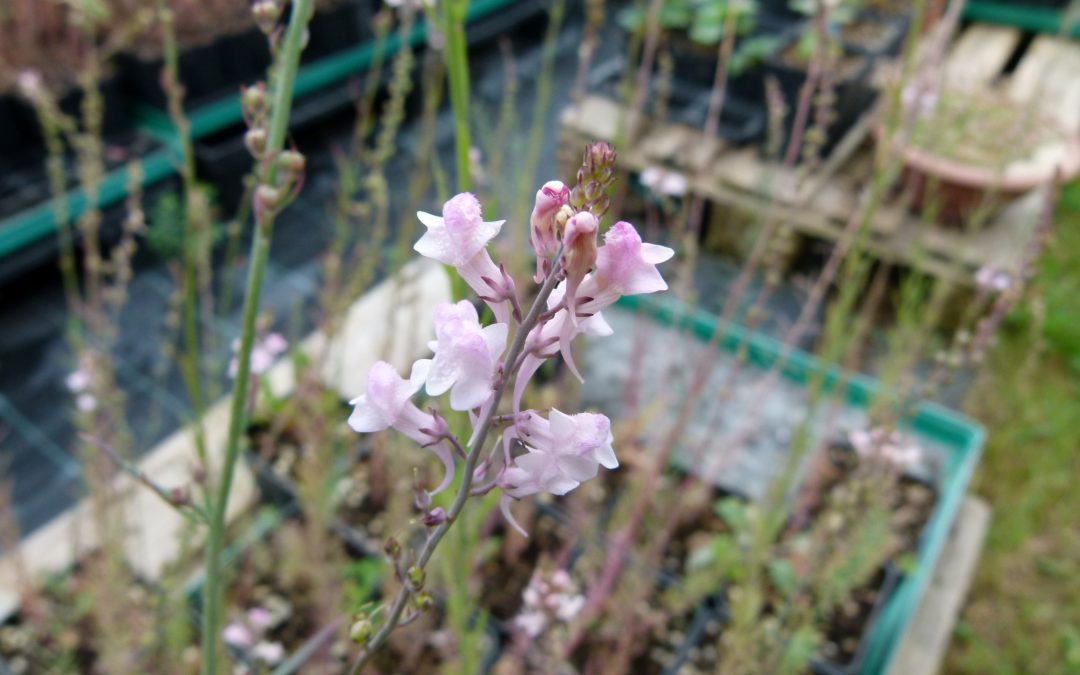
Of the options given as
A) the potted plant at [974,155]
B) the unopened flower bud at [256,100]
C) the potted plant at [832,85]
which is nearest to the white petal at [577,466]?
the unopened flower bud at [256,100]

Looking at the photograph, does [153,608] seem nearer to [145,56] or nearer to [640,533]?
[640,533]

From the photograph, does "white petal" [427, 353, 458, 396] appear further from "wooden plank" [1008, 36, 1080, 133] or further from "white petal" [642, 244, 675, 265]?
"wooden plank" [1008, 36, 1080, 133]

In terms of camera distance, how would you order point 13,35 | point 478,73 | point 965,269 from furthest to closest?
point 478,73 < point 13,35 < point 965,269

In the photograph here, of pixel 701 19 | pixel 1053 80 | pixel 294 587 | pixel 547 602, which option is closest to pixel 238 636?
pixel 294 587

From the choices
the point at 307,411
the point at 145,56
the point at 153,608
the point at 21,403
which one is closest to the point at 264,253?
the point at 153,608

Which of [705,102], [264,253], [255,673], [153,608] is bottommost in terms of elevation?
[153,608]

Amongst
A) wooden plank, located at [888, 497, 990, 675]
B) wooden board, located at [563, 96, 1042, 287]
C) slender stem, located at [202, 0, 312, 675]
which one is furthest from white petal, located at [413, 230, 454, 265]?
wooden board, located at [563, 96, 1042, 287]

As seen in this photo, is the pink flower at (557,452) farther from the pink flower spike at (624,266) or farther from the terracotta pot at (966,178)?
the terracotta pot at (966,178)
